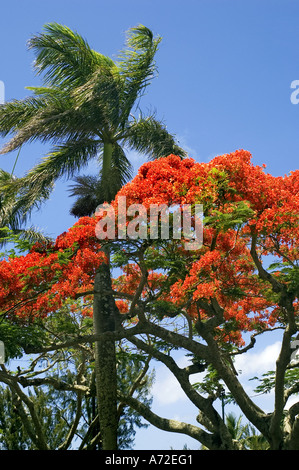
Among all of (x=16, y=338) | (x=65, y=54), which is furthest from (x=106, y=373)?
(x=65, y=54)

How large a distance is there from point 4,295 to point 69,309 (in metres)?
6.06

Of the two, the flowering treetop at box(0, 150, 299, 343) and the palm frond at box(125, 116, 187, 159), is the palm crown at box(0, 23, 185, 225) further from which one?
the flowering treetop at box(0, 150, 299, 343)

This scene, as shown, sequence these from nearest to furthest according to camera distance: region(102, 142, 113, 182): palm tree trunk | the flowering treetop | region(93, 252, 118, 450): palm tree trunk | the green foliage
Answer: the flowering treetop
the green foliage
region(93, 252, 118, 450): palm tree trunk
region(102, 142, 113, 182): palm tree trunk

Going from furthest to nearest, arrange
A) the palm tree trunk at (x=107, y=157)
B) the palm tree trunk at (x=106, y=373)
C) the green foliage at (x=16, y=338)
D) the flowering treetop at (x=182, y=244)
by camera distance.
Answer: the palm tree trunk at (x=107, y=157) < the palm tree trunk at (x=106, y=373) < the green foliage at (x=16, y=338) < the flowering treetop at (x=182, y=244)

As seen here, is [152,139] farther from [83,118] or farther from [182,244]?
[182,244]

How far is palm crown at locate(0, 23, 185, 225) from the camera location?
16.7m

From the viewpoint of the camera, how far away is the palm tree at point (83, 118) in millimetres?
16656

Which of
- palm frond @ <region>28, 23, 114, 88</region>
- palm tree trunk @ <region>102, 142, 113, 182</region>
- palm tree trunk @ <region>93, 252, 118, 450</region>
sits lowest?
palm tree trunk @ <region>93, 252, 118, 450</region>

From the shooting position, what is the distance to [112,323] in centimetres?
1534

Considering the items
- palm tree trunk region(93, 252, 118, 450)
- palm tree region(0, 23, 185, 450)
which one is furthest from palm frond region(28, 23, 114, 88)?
palm tree trunk region(93, 252, 118, 450)

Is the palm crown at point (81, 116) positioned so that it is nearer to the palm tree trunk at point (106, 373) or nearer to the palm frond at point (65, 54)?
the palm frond at point (65, 54)

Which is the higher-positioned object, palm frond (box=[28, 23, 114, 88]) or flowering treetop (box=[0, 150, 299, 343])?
palm frond (box=[28, 23, 114, 88])

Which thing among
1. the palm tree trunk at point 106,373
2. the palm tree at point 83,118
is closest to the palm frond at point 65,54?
the palm tree at point 83,118
